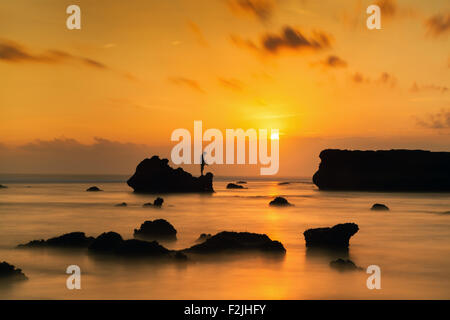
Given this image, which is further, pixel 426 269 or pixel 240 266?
pixel 426 269

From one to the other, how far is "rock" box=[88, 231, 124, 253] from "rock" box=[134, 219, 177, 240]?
4801 millimetres

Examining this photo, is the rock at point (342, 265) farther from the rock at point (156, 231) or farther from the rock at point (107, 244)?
the rock at point (156, 231)

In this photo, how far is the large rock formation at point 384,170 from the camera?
363 ft

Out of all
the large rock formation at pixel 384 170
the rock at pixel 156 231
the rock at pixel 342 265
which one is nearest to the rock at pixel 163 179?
the large rock formation at pixel 384 170

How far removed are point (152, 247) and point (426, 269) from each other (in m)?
12.2

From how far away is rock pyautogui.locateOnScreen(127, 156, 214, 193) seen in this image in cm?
8075

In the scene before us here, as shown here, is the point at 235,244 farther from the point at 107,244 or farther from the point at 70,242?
the point at 70,242

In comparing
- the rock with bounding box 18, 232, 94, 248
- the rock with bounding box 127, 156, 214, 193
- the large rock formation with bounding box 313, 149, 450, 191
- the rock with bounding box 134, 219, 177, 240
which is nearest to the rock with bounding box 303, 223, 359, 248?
the rock with bounding box 134, 219, 177, 240

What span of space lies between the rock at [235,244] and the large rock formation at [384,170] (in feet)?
324

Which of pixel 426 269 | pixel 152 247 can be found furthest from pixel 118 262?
pixel 426 269

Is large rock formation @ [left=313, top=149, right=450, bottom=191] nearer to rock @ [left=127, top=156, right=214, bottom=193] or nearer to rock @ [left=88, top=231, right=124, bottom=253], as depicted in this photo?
rock @ [left=127, top=156, right=214, bottom=193]

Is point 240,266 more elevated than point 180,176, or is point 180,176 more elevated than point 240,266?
point 180,176
